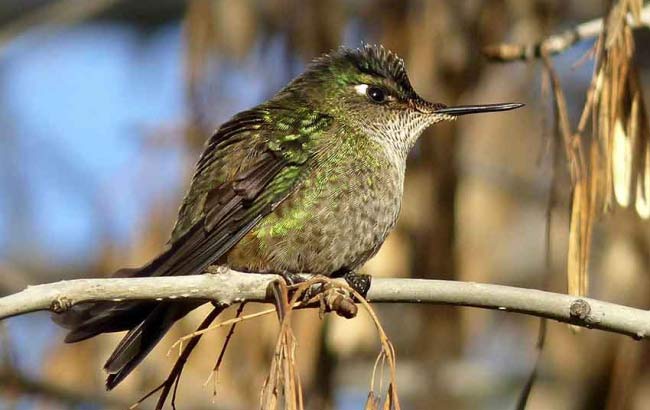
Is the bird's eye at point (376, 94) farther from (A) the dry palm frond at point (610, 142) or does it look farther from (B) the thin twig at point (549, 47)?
(A) the dry palm frond at point (610, 142)

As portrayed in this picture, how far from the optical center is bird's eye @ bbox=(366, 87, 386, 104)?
4.62 meters

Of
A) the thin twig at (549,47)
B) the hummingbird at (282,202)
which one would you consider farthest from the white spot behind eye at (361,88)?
the thin twig at (549,47)

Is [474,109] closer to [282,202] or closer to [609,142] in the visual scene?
[282,202]

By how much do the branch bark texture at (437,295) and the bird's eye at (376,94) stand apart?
5.50 feet

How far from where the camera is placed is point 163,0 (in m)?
8.16

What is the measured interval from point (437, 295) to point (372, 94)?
1.85 metres

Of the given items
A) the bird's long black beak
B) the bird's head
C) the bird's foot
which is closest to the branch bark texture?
the bird's foot

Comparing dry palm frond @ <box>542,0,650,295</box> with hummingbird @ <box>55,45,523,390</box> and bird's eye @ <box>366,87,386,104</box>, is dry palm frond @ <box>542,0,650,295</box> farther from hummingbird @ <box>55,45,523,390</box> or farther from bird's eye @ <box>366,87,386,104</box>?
bird's eye @ <box>366,87,386,104</box>

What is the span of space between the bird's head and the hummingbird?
0.01 metres

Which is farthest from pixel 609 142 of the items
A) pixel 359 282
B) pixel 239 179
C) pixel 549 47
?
pixel 239 179

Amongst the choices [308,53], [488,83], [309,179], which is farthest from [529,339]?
[309,179]

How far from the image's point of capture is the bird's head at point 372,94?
4469 millimetres

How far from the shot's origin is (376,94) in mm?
4656

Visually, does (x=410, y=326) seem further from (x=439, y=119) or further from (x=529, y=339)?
(x=439, y=119)
